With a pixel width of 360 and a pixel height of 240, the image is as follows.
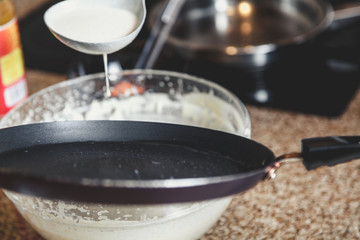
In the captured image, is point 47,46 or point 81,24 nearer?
point 81,24

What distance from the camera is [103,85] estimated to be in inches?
33.9

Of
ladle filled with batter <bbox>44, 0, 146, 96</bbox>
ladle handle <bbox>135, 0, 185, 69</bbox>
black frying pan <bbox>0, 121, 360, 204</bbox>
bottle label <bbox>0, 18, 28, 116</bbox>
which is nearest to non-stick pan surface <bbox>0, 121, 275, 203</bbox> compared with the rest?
black frying pan <bbox>0, 121, 360, 204</bbox>

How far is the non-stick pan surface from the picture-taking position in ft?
1.49

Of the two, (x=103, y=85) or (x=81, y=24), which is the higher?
(x=81, y=24)

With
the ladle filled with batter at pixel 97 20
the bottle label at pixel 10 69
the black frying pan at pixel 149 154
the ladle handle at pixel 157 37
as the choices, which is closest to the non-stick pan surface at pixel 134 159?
the black frying pan at pixel 149 154

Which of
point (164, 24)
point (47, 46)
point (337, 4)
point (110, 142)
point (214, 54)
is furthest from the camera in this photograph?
point (337, 4)

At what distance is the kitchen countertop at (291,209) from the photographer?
0.71m

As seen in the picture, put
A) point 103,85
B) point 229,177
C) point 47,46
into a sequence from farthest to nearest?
point 47,46 < point 103,85 < point 229,177

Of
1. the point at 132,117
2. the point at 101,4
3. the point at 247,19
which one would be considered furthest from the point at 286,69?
the point at 101,4

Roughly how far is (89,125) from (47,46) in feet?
2.41

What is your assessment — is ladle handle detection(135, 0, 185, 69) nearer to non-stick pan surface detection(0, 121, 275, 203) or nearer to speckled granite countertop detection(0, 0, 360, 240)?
speckled granite countertop detection(0, 0, 360, 240)

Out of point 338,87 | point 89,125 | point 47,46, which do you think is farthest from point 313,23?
point 89,125

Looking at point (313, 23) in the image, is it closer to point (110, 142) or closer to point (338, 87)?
point (338, 87)

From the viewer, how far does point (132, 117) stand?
889 mm
